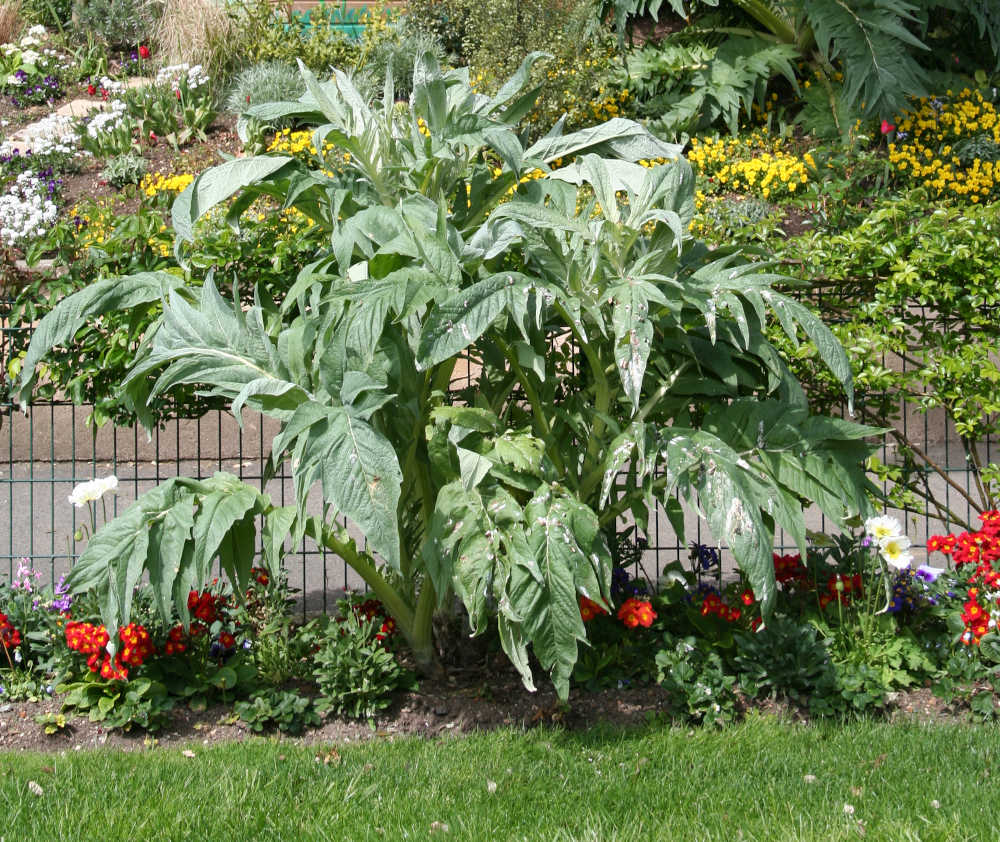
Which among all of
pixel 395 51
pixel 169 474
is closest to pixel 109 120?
pixel 395 51

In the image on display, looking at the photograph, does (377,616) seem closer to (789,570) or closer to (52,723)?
(52,723)

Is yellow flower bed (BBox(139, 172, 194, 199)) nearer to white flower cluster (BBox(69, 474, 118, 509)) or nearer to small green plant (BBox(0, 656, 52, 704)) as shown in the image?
white flower cluster (BBox(69, 474, 118, 509))

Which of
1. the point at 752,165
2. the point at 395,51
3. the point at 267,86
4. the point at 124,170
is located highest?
the point at 395,51

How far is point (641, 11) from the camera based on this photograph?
973cm

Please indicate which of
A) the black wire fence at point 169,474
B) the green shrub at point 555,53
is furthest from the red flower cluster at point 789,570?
the green shrub at point 555,53

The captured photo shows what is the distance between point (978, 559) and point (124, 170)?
341 inches

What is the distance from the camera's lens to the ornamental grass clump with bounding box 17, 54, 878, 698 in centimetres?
326

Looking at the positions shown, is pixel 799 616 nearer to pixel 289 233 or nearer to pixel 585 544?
pixel 585 544

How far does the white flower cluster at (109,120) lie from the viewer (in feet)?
35.0

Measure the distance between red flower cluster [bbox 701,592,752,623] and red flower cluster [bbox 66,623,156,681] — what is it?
210cm

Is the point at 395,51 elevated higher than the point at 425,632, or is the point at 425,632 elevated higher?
the point at 395,51

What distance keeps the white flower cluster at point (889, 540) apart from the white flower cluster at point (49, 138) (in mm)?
8976

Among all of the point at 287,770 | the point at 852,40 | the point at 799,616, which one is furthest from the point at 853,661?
the point at 852,40

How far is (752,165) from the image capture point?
358 inches
